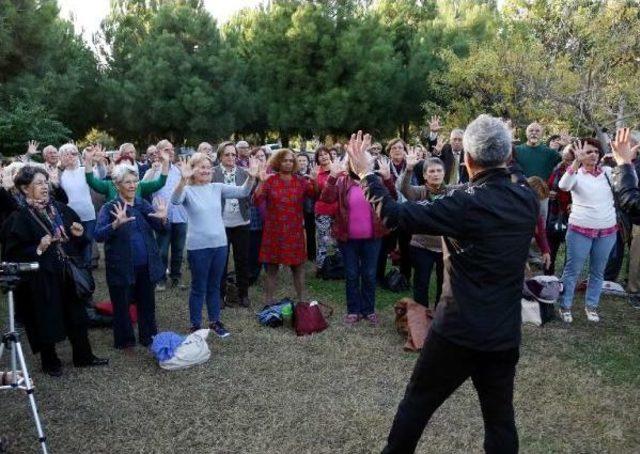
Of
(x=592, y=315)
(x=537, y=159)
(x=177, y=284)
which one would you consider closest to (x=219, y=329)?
(x=177, y=284)

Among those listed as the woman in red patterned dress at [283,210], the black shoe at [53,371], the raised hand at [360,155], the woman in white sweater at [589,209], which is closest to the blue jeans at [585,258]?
the woman in white sweater at [589,209]

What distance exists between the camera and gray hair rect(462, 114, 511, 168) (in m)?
2.70

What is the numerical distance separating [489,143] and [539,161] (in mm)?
6048

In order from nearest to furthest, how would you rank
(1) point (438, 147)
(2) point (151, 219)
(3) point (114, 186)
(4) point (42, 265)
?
(4) point (42, 265) → (2) point (151, 219) → (3) point (114, 186) → (1) point (438, 147)

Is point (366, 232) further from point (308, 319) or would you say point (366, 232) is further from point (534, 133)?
point (534, 133)

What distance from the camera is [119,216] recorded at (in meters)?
4.94

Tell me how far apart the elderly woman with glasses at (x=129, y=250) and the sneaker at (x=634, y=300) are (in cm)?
556

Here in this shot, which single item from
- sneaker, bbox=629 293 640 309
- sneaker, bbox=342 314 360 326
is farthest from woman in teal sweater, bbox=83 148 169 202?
sneaker, bbox=629 293 640 309

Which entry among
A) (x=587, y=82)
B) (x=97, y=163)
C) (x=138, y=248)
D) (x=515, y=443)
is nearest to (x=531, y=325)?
(x=515, y=443)

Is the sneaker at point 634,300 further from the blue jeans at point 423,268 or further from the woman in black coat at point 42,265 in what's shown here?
the woman in black coat at point 42,265

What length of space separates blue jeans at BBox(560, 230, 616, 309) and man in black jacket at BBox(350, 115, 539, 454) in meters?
3.69

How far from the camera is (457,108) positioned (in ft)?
79.6

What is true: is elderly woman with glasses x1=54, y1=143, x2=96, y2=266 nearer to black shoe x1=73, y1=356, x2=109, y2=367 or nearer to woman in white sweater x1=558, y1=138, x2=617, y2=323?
black shoe x1=73, y1=356, x2=109, y2=367

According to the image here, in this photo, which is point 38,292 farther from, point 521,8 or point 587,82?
point 521,8
